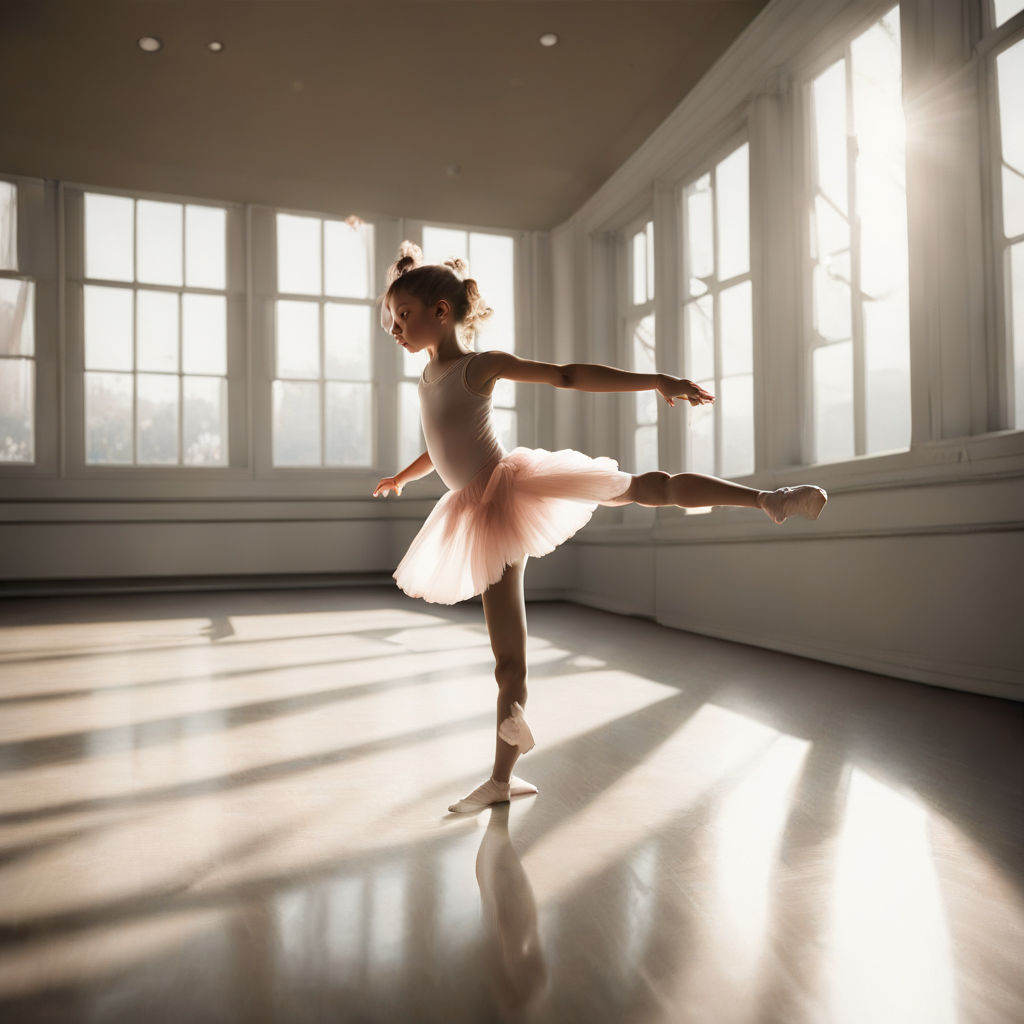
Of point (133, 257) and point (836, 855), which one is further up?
point (133, 257)

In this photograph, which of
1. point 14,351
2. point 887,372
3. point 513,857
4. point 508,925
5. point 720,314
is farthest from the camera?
point 14,351

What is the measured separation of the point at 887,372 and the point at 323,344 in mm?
4713

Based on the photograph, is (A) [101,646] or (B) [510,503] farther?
(A) [101,646]

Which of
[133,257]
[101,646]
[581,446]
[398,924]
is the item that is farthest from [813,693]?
Answer: [133,257]

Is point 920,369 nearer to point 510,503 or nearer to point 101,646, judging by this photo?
point 510,503

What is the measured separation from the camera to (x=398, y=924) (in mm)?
1005

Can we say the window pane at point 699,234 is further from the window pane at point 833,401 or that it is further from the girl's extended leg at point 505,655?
the girl's extended leg at point 505,655

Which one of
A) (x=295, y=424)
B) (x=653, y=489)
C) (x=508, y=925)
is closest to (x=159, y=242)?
(x=295, y=424)

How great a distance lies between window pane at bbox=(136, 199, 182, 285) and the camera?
628cm

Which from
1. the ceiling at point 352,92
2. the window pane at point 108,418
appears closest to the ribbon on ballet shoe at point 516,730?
the ceiling at point 352,92

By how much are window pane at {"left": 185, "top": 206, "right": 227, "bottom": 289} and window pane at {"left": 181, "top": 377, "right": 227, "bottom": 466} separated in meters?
0.81

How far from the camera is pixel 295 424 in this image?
655 cm

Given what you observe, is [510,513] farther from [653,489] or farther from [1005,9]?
[1005,9]

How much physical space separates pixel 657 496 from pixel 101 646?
119 inches
